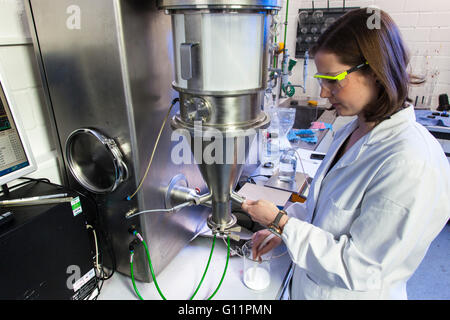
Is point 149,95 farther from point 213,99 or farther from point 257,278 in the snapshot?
point 257,278

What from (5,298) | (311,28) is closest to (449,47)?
(311,28)

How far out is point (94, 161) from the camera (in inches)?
32.4

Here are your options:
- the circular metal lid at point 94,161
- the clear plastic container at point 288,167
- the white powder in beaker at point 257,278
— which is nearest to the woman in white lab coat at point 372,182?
the white powder in beaker at point 257,278

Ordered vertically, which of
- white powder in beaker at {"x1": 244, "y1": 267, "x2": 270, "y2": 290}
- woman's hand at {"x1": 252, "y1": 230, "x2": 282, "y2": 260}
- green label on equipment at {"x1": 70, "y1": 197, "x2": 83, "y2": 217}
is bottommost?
white powder in beaker at {"x1": 244, "y1": 267, "x2": 270, "y2": 290}

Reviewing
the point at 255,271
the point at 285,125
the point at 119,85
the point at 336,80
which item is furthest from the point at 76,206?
the point at 285,125

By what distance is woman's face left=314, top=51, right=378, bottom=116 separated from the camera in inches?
29.3

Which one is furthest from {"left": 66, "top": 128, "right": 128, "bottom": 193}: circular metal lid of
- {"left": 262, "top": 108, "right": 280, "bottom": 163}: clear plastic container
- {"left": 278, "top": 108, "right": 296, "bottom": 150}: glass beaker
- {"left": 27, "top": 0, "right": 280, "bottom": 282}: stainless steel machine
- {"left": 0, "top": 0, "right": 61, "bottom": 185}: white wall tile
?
{"left": 278, "top": 108, "right": 296, "bottom": 150}: glass beaker

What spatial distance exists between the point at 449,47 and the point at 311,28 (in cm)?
150

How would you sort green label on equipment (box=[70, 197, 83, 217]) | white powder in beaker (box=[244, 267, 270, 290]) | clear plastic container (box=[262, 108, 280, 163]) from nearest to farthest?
green label on equipment (box=[70, 197, 83, 217]) < white powder in beaker (box=[244, 267, 270, 290]) < clear plastic container (box=[262, 108, 280, 163])

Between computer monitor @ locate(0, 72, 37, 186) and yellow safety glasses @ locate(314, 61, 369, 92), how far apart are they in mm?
798

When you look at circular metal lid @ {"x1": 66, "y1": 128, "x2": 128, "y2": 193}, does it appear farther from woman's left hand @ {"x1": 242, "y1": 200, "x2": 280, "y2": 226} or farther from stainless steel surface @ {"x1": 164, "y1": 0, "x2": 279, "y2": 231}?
woman's left hand @ {"x1": 242, "y1": 200, "x2": 280, "y2": 226}
